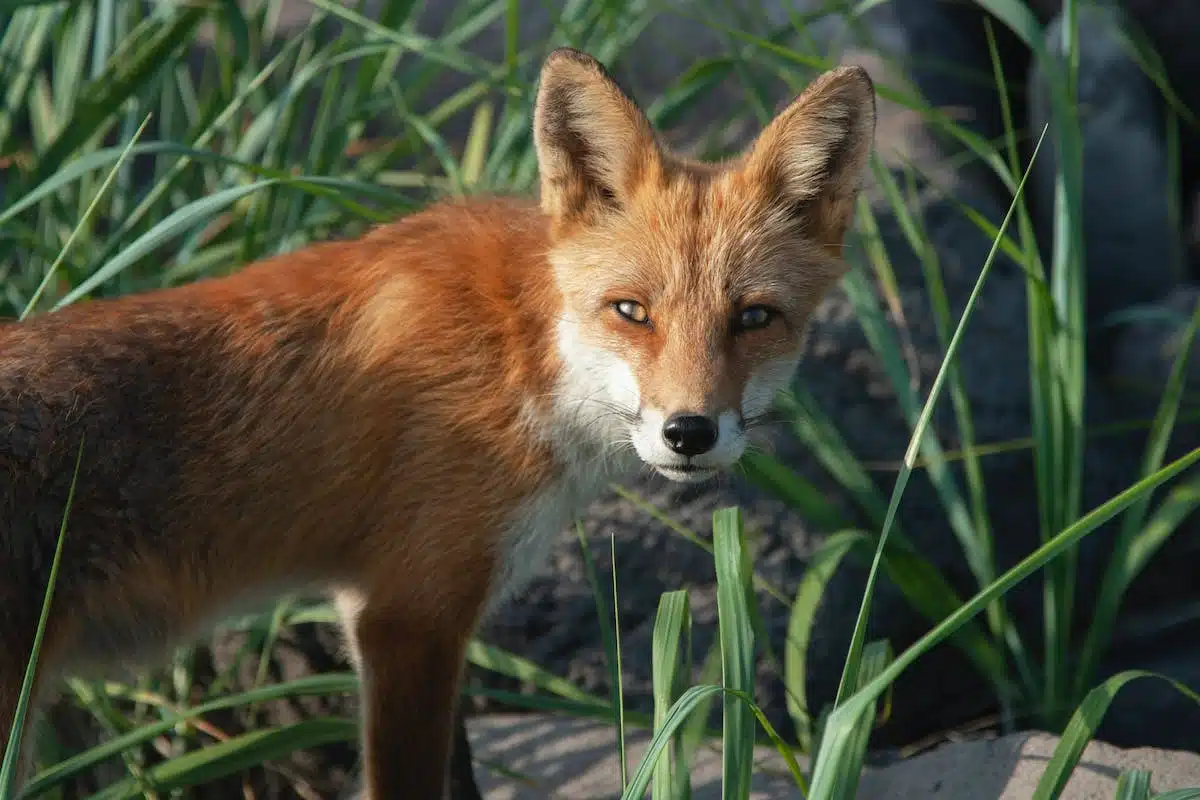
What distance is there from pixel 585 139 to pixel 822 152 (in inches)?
21.4

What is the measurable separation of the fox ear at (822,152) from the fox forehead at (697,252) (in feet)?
0.15

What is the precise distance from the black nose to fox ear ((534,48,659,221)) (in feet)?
2.24

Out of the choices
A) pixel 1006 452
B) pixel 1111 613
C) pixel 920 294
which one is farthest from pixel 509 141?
pixel 1111 613

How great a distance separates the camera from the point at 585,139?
294 cm

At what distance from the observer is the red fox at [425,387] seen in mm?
Result: 2709

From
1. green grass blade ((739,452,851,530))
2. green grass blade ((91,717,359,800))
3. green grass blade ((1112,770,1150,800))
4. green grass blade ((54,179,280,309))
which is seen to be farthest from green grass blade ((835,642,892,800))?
green grass blade ((54,179,280,309))

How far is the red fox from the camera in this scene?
2709 mm

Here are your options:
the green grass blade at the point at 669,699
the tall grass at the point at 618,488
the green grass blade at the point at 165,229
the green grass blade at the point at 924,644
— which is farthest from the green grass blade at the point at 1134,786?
the green grass blade at the point at 165,229

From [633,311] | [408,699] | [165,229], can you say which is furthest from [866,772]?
[165,229]

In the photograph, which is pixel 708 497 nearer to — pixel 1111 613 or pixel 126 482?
pixel 1111 613

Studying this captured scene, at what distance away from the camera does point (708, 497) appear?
4.07 m

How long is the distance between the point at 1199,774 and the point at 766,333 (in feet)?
4.48

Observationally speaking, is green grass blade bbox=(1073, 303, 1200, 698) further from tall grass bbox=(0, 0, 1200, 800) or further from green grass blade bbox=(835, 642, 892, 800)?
green grass blade bbox=(835, 642, 892, 800)

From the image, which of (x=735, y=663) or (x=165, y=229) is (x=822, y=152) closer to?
Answer: (x=735, y=663)
